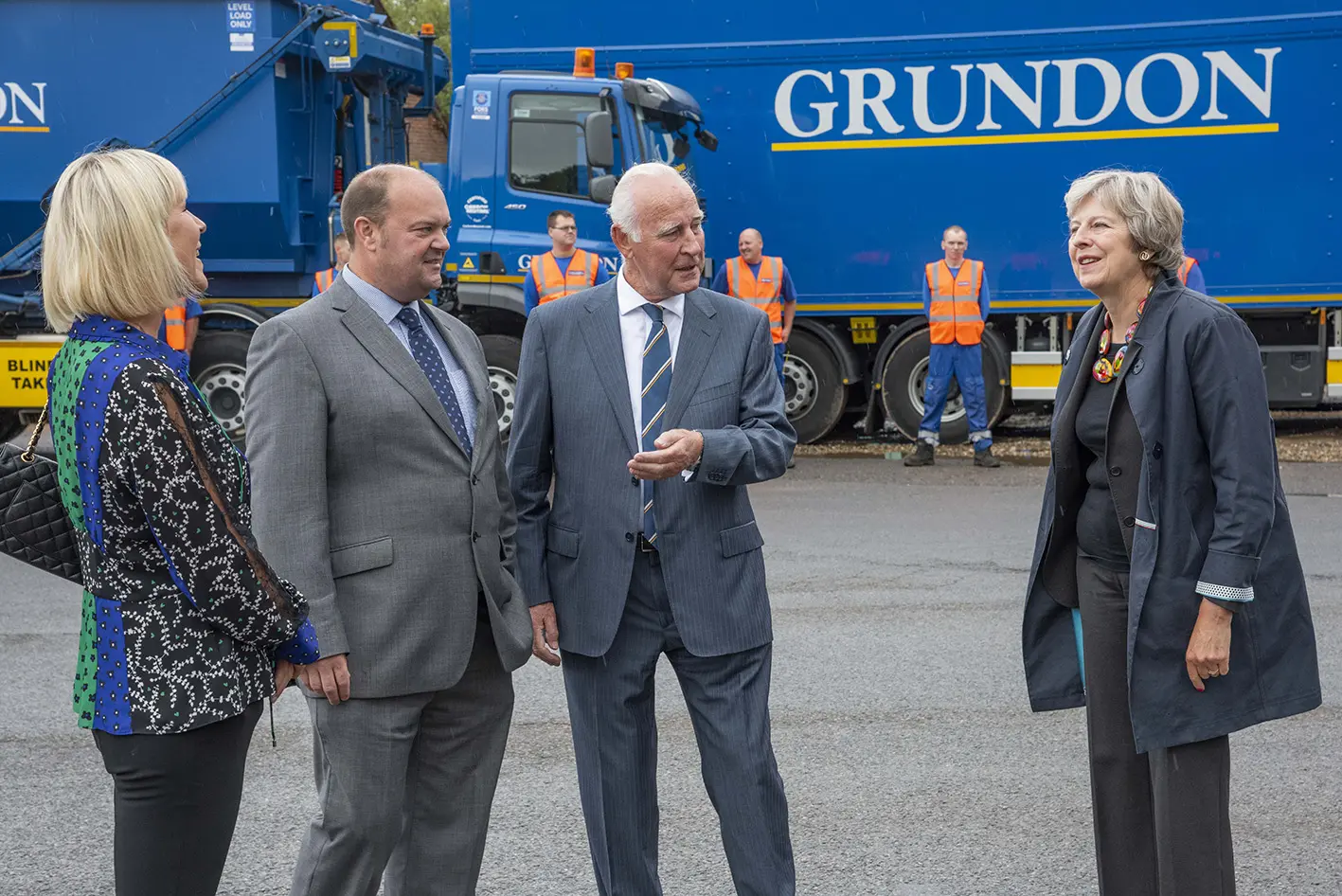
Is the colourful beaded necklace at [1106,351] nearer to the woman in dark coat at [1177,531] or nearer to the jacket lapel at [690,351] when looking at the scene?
the woman in dark coat at [1177,531]

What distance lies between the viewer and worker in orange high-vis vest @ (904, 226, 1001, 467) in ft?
39.9

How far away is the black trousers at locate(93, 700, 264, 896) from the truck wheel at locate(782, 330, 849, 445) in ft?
35.2

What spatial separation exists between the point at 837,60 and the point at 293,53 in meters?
4.68

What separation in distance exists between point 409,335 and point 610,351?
19.4 inches

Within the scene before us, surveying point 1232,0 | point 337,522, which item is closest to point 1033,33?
point 1232,0

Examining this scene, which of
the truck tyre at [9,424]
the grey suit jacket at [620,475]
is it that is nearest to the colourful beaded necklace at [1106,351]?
the grey suit jacket at [620,475]

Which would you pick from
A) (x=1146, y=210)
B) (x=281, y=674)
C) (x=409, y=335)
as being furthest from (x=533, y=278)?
(x=281, y=674)

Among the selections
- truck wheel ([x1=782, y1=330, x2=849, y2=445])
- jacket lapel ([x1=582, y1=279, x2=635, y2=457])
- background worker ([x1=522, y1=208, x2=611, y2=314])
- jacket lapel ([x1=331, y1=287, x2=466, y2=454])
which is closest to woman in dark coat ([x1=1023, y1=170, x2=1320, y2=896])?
jacket lapel ([x1=582, y1=279, x2=635, y2=457])

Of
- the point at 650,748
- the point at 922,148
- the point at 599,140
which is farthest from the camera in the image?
A: the point at 922,148

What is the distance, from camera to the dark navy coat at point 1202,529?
3082 mm

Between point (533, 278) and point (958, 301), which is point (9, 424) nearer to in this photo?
point (533, 278)

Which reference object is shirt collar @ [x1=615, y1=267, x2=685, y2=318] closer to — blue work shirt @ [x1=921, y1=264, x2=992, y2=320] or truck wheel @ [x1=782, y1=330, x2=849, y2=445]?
blue work shirt @ [x1=921, y1=264, x2=992, y2=320]

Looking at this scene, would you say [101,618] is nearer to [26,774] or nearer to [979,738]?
[26,774]

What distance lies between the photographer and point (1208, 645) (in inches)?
123
